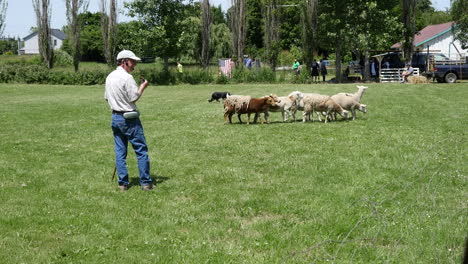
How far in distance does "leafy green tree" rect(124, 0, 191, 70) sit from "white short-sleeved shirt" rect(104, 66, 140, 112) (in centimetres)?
3104

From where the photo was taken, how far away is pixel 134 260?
5367 mm

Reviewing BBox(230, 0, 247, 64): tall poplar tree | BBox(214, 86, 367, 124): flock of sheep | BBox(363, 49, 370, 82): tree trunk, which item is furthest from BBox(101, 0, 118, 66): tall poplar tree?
BBox(214, 86, 367, 124): flock of sheep

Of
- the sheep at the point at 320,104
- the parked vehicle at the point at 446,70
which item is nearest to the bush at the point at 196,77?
the parked vehicle at the point at 446,70

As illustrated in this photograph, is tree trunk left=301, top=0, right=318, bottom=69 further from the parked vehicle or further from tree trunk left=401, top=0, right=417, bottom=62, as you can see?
the parked vehicle

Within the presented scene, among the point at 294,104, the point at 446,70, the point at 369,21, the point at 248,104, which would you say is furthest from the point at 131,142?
the point at 369,21

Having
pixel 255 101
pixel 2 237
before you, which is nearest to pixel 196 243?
pixel 2 237

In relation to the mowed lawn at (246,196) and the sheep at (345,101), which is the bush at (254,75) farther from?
the mowed lawn at (246,196)

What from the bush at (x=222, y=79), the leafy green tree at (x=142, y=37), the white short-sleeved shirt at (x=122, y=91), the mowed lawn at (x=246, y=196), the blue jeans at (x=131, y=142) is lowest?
the mowed lawn at (x=246, y=196)

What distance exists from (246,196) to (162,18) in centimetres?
3347

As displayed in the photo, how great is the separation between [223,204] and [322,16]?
105ft

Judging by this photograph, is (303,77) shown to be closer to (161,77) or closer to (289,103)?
(161,77)

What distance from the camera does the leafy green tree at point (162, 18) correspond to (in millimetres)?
38656

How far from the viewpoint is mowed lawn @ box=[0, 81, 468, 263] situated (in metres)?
5.55

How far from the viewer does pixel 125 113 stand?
314 inches
